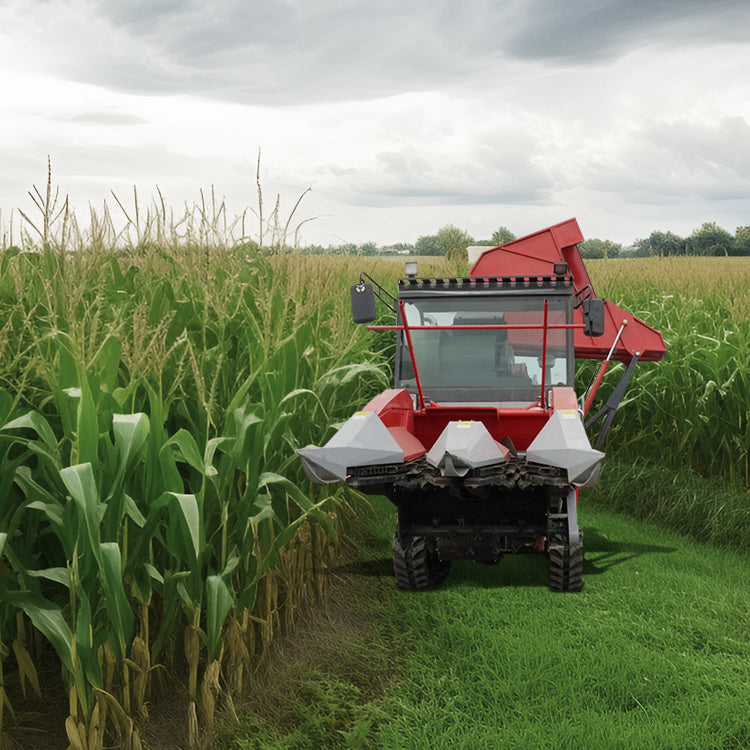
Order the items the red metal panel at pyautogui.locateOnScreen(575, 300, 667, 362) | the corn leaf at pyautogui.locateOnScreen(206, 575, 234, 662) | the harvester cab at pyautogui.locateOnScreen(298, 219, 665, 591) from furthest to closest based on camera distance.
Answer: the red metal panel at pyautogui.locateOnScreen(575, 300, 667, 362)
the harvester cab at pyautogui.locateOnScreen(298, 219, 665, 591)
the corn leaf at pyautogui.locateOnScreen(206, 575, 234, 662)

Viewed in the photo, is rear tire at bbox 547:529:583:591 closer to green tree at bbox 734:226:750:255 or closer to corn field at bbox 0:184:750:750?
corn field at bbox 0:184:750:750

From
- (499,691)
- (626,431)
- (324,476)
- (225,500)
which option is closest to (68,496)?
(225,500)

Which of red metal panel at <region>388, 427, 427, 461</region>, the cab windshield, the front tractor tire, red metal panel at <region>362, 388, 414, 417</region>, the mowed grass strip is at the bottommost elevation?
the mowed grass strip

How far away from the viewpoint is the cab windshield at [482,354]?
18.7 ft

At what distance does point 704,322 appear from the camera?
8375 mm

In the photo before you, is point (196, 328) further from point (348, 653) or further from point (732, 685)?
point (732, 685)

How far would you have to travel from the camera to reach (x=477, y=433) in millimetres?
4504

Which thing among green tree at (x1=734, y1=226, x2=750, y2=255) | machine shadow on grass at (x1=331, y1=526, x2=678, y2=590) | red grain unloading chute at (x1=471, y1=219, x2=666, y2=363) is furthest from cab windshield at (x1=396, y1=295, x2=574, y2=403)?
green tree at (x1=734, y1=226, x2=750, y2=255)

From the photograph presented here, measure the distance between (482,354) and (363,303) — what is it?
1133 millimetres

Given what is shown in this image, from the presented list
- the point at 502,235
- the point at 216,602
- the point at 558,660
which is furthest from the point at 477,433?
the point at 502,235

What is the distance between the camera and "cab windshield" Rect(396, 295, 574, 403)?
570cm

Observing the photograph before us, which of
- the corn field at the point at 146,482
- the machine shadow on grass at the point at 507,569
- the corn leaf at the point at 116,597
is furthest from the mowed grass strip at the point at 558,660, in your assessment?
the corn leaf at the point at 116,597

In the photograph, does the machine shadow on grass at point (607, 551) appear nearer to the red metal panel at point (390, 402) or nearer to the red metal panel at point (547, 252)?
the red metal panel at point (390, 402)

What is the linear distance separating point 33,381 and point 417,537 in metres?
2.32
